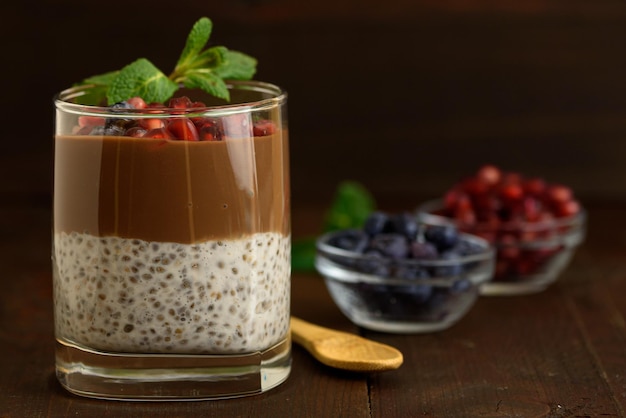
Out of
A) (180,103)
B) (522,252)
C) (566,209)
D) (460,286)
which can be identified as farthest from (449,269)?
(180,103)

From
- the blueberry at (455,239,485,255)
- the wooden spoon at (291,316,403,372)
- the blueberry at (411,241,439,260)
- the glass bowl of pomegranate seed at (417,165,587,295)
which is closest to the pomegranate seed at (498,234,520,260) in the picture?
the glass bowl of pomegranate seed at (417,165,587,295)

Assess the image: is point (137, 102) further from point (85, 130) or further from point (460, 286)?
point (460, 286)

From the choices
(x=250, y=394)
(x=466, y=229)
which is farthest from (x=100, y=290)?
(x=466, y=229)

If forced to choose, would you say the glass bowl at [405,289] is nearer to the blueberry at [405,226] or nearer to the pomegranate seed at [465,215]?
the blueberry at [405,226]

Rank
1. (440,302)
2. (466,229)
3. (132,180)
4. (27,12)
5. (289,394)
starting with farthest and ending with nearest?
1. (27,12)
2. (466,229)
3. (440,302)
4. (289,394)
5. (132,180)

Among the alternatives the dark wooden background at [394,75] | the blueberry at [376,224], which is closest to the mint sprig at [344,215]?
the blueberry at [376,224]

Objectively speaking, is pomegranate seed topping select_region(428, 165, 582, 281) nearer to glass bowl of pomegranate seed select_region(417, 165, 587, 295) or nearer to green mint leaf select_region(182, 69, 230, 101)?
glass bowl of pomegranate seed select_region(417, 165, 587, 295)

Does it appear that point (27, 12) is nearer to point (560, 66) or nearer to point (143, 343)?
point (560, 66)
